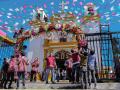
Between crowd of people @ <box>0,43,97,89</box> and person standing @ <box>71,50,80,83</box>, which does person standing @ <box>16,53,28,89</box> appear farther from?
person standing @ <box>71,50,80,83</box>

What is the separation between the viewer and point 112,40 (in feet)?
49.1

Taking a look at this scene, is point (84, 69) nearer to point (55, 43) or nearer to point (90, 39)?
point (90, 39)

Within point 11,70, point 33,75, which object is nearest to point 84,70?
point 11,70

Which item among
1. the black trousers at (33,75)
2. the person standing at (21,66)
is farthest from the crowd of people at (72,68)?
the black trousers at (33,75)

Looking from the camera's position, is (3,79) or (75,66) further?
(3,79)

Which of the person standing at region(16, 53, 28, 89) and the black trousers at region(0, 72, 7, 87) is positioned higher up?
the person standing at region(16, 53, 28, 89)

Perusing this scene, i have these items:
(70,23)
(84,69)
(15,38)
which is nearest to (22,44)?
(15,38)

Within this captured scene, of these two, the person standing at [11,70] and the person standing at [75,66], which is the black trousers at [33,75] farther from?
the person standing at [75,66]

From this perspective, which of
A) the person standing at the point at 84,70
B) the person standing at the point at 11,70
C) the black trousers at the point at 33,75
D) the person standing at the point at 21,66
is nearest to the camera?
the person standing at the point at 84,70

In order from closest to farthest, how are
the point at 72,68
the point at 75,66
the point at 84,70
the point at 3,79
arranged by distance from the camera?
the point at 84,70 → the point at 75,66 → the point at 72,68 → the point at 3,79

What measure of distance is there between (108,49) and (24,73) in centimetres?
512

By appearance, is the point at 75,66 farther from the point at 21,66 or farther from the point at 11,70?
the point at 11,70

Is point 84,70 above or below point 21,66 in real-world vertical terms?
below

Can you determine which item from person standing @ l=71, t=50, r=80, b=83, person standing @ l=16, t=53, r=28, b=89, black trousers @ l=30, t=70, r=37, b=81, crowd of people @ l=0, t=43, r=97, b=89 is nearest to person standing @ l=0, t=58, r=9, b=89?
crowd of people @ l=0, t=43, r=97, b=89
